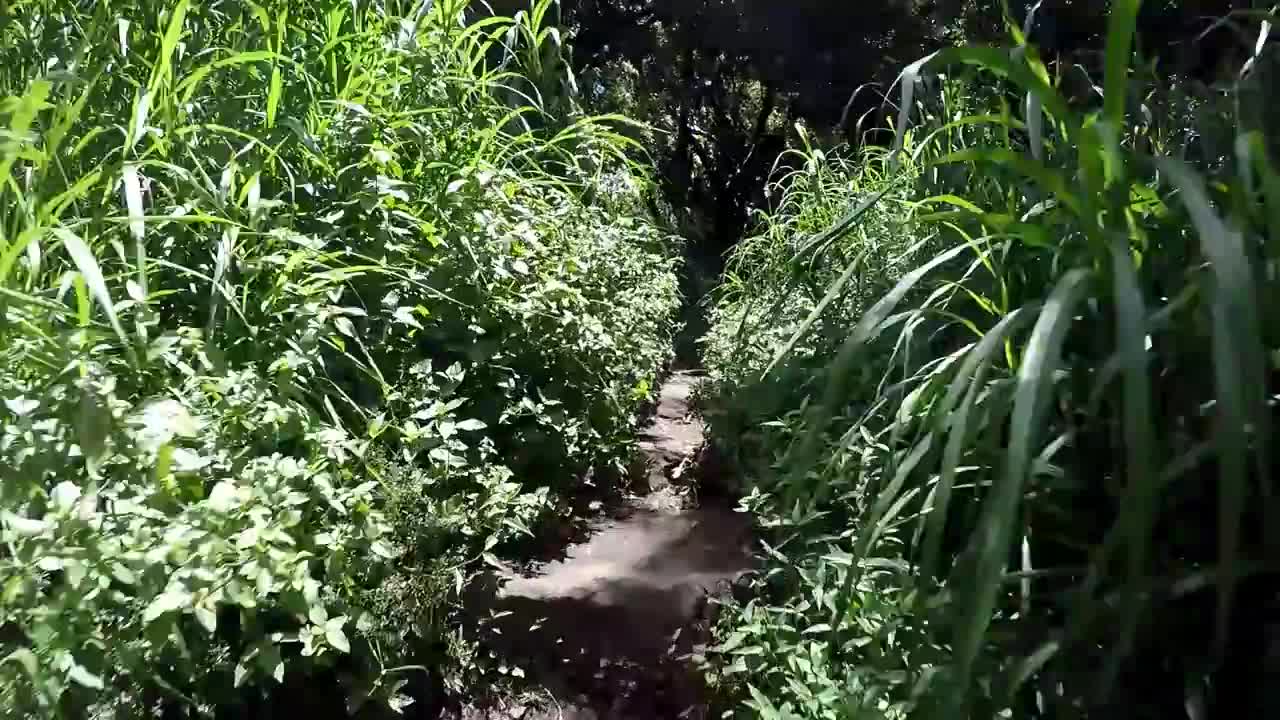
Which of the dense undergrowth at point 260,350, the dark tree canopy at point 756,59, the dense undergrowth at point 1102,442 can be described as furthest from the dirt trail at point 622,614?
the dark tree canopy at point 756,59

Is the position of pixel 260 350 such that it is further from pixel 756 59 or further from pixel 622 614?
pixel 756 59

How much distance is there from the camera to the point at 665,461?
4.13 m

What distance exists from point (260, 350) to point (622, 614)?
136cm

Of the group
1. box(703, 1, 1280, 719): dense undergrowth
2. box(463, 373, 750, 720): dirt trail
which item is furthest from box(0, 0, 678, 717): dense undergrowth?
box(703, 1, 1280, 719): dense undergrowth

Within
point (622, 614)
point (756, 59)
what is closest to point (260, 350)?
point (622, 614)

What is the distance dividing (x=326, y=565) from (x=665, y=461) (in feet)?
9.07

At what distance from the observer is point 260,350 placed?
5.50ft

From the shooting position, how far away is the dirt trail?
83.5 inches

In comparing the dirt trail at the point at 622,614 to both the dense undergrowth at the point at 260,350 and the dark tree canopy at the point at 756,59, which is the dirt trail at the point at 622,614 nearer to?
the dense undergrowth at the point at 260,350

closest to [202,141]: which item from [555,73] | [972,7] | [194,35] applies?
[194,35]

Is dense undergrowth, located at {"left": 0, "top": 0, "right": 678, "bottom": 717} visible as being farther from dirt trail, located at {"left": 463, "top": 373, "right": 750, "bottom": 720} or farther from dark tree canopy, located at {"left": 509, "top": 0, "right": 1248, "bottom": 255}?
dark tree canopy, located at {"left": 509, "top": 0, "right": 1248, "bottom": 255}

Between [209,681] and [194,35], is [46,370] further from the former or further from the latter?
[194,35]

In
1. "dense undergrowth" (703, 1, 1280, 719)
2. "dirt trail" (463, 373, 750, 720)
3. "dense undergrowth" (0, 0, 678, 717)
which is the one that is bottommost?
"dirt trail" (463, 373, 750, 720)

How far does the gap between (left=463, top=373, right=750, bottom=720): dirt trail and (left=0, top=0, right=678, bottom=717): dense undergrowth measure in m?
0.25
